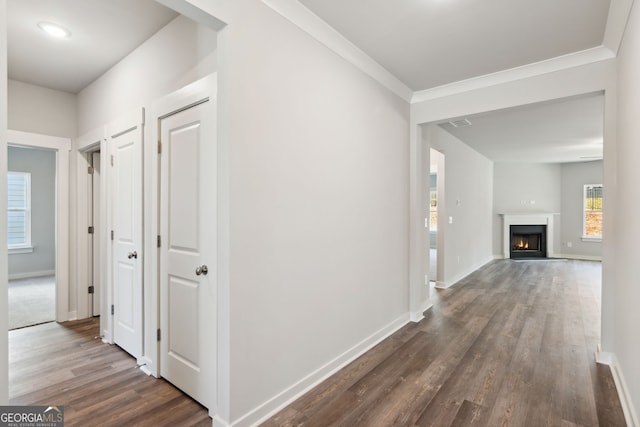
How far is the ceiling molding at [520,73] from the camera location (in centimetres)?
271

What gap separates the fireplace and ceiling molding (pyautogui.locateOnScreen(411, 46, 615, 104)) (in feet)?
22.0

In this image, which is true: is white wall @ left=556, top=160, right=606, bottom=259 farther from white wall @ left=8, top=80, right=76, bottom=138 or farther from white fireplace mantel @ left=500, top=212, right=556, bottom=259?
white wall @ left=8, top=80, right=76, bottom=138

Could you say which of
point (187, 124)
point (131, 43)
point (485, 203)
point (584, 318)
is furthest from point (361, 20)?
point (485, 203)

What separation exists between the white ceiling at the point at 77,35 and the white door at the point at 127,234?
2.18ft

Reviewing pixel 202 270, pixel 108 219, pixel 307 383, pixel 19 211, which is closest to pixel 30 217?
pixel 19 211

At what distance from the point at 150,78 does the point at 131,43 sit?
1.34 feet

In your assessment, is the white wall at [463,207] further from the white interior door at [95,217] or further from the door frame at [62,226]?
the door frame at [62,226]

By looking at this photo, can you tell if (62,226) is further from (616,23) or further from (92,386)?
(616,23)

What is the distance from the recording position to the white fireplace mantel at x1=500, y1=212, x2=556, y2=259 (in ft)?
28.4

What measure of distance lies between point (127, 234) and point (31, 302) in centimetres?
301

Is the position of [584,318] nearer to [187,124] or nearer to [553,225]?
[187,124]

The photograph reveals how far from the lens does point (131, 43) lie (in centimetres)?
272

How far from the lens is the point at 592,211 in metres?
8.52

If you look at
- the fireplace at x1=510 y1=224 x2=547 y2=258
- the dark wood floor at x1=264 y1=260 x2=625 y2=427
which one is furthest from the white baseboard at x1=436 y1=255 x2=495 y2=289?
the fireplace at x1=510 y1=224 x2=547 y2=258
